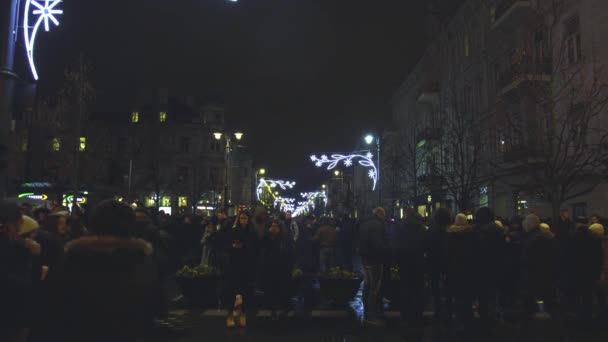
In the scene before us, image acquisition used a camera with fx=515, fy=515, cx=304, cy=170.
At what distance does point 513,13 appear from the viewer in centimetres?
2566

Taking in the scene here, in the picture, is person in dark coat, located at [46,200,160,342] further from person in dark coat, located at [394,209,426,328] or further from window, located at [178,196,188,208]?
window, located at [178,196,188,208]

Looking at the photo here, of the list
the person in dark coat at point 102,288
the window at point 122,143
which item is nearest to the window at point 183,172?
the window at point 122,143

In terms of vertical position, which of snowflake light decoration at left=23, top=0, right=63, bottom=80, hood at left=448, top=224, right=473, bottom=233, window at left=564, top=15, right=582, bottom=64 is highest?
window at left=564, top=15, right=582, bottom=64

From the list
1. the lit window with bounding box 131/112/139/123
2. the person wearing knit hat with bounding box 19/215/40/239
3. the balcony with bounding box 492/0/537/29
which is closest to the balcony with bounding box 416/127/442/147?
the balcony with bounding box 492/0/537/29

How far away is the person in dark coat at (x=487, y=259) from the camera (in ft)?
28.8

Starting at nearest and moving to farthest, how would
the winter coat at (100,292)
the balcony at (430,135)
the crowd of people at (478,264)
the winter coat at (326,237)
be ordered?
the winter coat at (100,292) → the crowd of people at (478,264) → the winter coat at (326,237) → the balcony at (430,135)

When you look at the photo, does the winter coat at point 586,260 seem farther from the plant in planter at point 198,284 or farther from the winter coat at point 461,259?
the plant in planter at point 198,284

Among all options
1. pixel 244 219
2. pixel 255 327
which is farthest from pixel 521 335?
pixel 244 219

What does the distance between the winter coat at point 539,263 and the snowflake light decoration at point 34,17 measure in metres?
9.80

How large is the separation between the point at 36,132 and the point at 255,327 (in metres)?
5.14

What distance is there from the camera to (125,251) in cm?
326

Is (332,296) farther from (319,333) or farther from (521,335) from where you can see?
(521,335)

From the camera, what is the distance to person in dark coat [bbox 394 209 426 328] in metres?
9.51

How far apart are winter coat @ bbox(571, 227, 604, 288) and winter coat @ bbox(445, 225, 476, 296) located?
2.31 m
